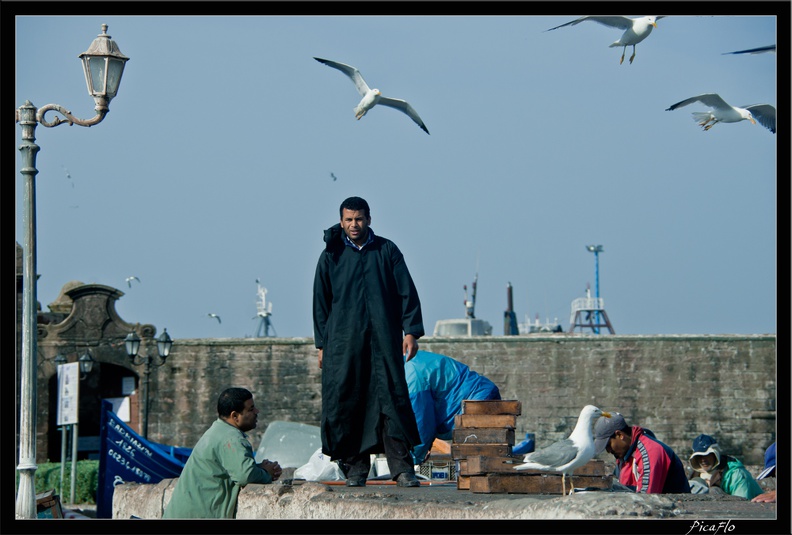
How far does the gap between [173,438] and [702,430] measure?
12772 millimetres

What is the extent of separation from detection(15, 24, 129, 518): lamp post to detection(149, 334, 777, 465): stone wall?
76.3 ft

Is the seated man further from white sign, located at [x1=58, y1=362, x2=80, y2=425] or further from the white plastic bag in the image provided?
white sign, located at [x1=58, y1=362, x2=80, y2=425]

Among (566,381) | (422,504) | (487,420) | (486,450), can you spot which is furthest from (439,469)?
(566,381)

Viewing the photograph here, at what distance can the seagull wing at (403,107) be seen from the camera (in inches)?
551

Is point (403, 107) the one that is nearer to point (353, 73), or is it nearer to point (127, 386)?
point (353, 73)

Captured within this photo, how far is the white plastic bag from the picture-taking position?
9.44 m

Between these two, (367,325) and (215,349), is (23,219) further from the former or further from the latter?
(215,349)

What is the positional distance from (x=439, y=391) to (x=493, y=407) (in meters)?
5.09

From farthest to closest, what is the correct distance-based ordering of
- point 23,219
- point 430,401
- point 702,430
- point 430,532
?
point 702,430 → point 430,401 → point 23,219 → point 430,532

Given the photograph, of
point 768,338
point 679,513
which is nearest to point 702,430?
point 768,338

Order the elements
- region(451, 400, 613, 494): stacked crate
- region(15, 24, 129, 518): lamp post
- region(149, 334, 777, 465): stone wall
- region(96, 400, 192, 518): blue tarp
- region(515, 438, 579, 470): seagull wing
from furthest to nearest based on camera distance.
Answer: region(149, 334, 777, 465): stone wall < region(96, 400, 192, 518): blue tarp < region(15, 24, 129, 518): lamp post < region(451, 400, 613, 494): stacked crate < region(515, 438, 579, 470): seagull wing

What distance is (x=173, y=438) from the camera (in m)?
34.1

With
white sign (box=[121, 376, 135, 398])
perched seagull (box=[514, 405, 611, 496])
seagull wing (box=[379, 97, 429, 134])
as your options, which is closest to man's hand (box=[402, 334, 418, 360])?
perched seagull (box=[514, 405, 611, 496])

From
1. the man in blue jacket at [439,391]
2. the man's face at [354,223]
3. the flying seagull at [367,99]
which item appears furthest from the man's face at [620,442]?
the flying seagull at [367,99]
